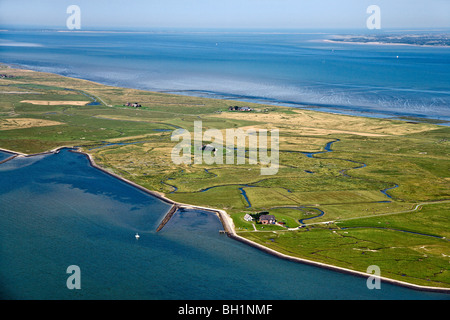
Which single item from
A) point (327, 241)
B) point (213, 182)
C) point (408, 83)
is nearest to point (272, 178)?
point (213, 182)

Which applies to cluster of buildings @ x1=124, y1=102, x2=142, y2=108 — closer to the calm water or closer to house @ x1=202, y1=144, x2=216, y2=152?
house @ x1=202, y1=144, x2=216, y2=152

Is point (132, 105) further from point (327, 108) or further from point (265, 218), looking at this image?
point (265, 218)

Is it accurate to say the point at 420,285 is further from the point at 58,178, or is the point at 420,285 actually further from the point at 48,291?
the point at 58,178

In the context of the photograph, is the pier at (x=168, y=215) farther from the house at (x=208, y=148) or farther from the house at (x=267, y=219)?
the house at (x=208, y=148)

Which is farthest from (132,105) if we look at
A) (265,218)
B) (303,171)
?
(265,218)

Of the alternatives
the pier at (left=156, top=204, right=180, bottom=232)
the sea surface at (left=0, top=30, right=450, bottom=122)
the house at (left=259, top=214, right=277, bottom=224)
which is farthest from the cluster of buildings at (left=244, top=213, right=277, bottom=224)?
the sea surface at (left=0, top=30, right=450, bottom=122)
